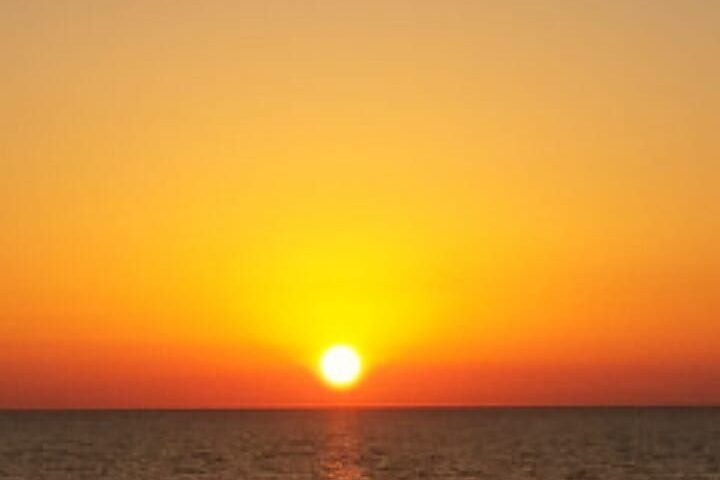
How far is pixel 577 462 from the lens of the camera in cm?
11344

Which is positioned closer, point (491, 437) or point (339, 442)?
point (339, 442)

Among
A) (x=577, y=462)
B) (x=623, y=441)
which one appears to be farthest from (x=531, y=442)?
(x=577, y=462)

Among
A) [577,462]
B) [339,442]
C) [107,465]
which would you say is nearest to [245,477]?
[107,465]

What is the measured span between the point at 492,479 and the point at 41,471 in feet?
111

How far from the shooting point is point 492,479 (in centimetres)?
9200

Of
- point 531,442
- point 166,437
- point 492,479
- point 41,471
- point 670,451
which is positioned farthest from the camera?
point 166,437

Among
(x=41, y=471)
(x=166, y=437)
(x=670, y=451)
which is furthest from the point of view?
(x=166, y=437)

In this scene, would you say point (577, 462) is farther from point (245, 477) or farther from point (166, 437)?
point (166, 437)

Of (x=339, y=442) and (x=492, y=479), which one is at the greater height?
(x=339, y=442)

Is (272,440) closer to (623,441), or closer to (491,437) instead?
(491,437)

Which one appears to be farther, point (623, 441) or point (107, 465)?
point (623, 441)

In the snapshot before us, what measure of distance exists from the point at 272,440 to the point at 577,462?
65021mm

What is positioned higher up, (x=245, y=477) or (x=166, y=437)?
(x=166, y=437)

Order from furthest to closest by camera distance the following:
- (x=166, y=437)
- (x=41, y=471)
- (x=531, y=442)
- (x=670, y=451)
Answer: (x=166, y=437) → (x=531, y=442) → (x=670, y=451) → (x=41, y=471)
